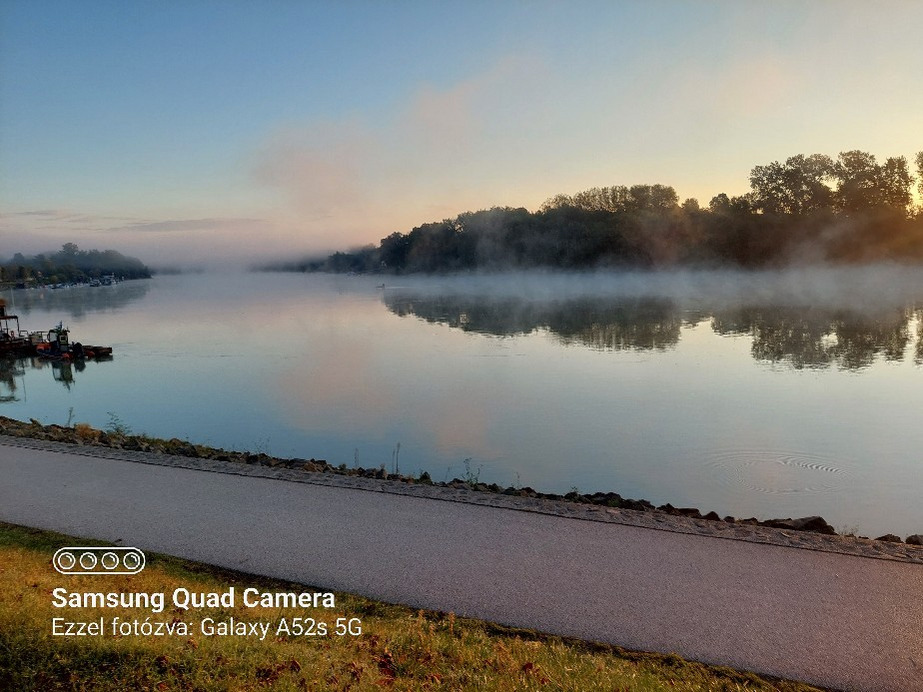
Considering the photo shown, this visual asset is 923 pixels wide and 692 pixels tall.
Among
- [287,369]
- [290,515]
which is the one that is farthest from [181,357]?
[290,515]

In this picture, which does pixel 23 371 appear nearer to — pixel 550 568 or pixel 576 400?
pixel 576 400

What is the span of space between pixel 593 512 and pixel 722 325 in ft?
110

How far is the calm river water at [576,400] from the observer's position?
1257 cm

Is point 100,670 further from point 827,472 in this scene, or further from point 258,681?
point 827,472

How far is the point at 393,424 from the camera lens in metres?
16.9

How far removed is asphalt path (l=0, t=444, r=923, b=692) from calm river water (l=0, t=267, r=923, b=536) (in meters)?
4.41

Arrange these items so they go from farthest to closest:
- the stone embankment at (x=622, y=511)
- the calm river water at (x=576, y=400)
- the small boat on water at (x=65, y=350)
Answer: the small boat on water at (x=65, y=350) → the calm river water at (x=576, y=400) → the stone embankment at (x=622, y=511)

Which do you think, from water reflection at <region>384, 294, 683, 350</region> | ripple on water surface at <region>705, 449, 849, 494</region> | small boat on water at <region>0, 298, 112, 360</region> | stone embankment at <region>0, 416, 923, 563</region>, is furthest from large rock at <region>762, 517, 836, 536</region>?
small boat on water at <region>0, 298, 112, 360</region>

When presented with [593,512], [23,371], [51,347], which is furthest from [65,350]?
[593,512]

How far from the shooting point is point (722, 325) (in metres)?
38.6

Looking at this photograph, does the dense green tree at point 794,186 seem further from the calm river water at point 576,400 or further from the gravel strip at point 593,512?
the gravel strip at point 593,512

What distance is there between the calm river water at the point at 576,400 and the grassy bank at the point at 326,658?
670cm

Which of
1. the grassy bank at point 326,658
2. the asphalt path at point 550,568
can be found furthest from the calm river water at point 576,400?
the grassy bank at point 326,658

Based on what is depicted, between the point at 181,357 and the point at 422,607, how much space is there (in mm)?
29258
